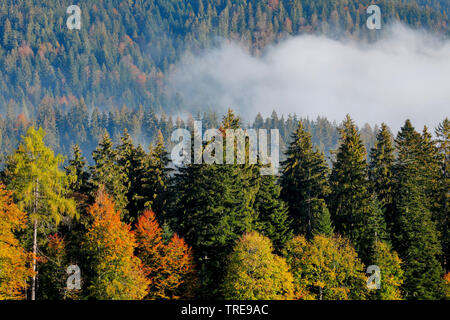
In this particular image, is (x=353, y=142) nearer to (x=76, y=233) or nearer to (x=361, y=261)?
(x=361, y=261)

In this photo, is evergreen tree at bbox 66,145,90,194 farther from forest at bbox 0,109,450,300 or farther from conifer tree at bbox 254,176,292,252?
conifer tree at bbox 254,176,292,252

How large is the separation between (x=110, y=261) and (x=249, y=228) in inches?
555

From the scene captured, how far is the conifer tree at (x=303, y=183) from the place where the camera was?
162 ft

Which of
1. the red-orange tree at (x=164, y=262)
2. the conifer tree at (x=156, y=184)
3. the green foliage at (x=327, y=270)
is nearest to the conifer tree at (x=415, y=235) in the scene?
the green foliage at (x=327, y=270)

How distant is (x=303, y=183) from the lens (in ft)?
165

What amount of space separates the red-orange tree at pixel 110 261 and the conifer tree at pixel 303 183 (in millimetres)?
19528

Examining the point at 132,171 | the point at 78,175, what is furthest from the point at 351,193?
A: the point at 78,175

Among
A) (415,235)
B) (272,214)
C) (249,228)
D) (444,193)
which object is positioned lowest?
(415,235)

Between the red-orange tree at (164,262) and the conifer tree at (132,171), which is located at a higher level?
the conifer tree at (132,171)

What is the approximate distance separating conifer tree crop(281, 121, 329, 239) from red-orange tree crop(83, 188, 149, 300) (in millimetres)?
19528

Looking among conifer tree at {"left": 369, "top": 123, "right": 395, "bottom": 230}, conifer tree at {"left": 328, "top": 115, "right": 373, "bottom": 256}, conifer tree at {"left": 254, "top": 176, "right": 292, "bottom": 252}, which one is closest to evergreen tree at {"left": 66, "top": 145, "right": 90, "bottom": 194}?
conifer tree at {"left": 254, "top": 176, "right": 292, "bottom": 252}

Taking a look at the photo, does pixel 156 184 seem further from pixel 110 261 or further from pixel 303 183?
pixel 303 183

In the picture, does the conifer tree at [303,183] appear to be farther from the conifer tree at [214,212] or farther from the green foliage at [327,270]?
the conifer tree at [214,212]
